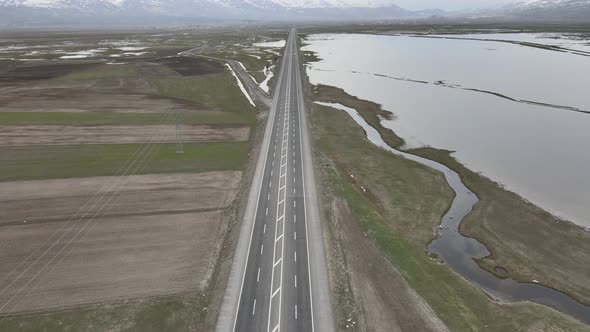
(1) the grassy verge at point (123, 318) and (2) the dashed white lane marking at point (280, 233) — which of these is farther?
(2) the dashed white lane marking at point (280, 233)

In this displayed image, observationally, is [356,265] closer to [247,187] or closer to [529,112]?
[247,187]

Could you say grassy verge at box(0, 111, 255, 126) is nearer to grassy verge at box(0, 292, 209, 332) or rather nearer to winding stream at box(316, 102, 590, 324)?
winding stream at box(316, 102, 590, 324)

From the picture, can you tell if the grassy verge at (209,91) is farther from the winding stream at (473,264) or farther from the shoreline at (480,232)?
the winding stream at (473,264)

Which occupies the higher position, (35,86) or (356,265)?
(35,86)

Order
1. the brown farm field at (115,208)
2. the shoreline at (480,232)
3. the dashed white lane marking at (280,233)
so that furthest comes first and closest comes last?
1. the shoreline at (480,232)
2. the brown farm field at (115,208)
3. the dashed white lane marking at (280,233)

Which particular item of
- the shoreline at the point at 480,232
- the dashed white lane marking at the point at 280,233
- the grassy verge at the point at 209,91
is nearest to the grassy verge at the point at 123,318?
the dashed white lane marking at the point at 280,233

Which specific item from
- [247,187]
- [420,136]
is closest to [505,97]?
[420,136]

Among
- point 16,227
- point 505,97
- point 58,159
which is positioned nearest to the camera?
point 16,227
